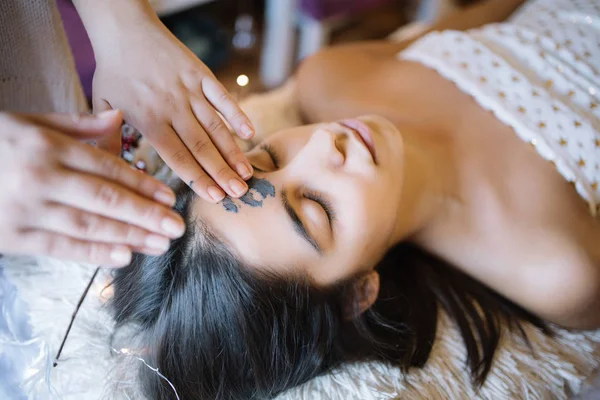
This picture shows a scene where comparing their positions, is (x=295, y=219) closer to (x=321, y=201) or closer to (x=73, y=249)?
(x=321, y=201)

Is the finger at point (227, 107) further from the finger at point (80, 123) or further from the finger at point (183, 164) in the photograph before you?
the finger at point (80, 123)

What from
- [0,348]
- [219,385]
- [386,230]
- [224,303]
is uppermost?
[386,230]

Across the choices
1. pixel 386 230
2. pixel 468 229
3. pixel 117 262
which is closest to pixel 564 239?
pixel 468 229

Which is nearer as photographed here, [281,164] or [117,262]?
[117,262]

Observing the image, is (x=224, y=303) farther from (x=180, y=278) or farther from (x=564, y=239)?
(x=564, y=239)

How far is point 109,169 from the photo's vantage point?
485mm

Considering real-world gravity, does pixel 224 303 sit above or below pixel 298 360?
above

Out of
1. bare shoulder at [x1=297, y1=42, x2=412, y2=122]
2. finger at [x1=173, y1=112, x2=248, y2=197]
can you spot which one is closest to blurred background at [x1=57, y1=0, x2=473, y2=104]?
bare shoulder at [x1=297, y1=42, x2=412, y2=122]

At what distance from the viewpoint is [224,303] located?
765mm

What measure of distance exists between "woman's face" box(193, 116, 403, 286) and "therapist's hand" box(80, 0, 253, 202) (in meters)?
0.05

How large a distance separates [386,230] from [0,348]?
77 centimetres

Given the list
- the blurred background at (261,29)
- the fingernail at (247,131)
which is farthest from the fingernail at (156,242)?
the blurred background at (261,29)

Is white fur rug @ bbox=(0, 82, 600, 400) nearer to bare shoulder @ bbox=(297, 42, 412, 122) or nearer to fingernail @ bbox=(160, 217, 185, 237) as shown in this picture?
fingernail @ bbox=(160, 217, 185, 237)

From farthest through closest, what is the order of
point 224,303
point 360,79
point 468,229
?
point 360,79 < point 468,229 < point 224,303
